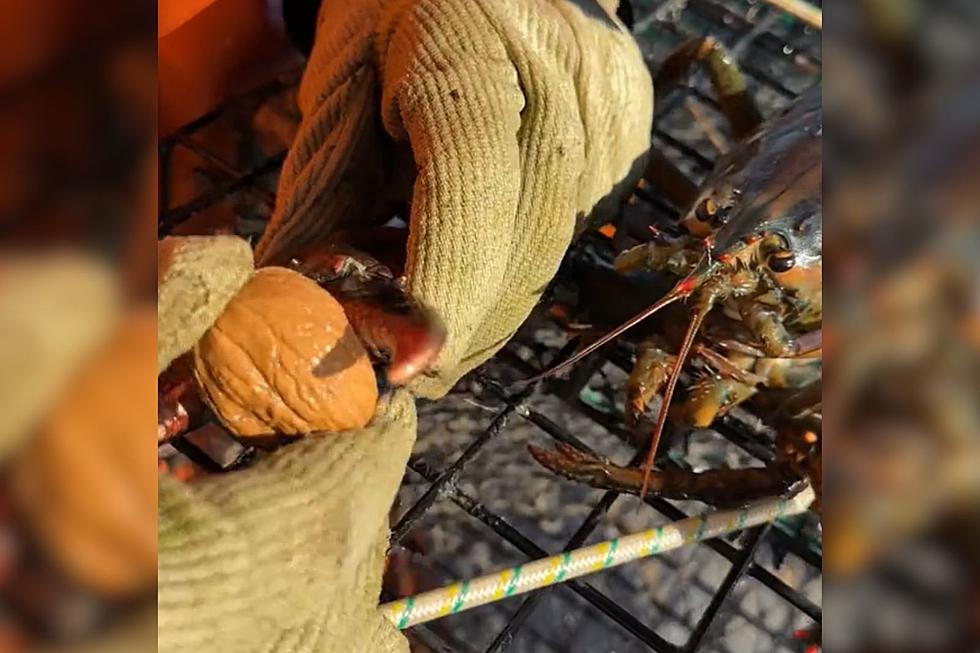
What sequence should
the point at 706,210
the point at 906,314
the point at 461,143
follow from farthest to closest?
the point at 706,210, the point at 461,143, the point at 906,314

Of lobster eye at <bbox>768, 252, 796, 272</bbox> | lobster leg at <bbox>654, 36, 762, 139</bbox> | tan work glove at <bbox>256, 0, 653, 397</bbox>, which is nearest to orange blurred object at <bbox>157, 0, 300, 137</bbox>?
tan work glove at <bbox>256, 0, 653, 397</bbox>

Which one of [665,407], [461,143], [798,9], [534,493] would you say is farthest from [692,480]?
[798,9]

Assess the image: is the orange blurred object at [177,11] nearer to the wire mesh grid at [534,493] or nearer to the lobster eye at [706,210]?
the wire mesh grid at [534,493]

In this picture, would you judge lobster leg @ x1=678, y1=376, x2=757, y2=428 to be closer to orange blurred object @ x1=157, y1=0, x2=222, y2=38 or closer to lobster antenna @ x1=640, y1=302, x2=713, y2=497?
lobster antenna @ x1=640, y1=302, x2=713, y2=497

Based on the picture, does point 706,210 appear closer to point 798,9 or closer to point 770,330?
point 770,330

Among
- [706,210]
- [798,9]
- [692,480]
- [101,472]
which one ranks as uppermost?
[101,472]
